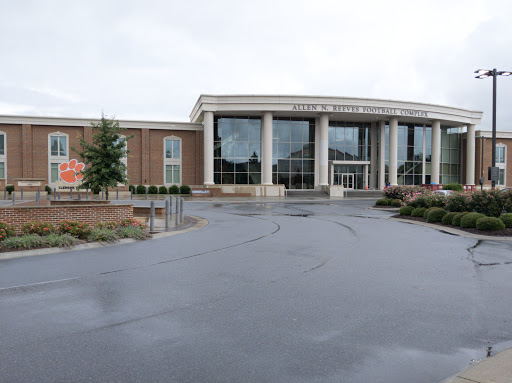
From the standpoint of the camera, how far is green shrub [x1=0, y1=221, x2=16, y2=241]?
10107 millimetres

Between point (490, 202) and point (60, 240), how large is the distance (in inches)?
594

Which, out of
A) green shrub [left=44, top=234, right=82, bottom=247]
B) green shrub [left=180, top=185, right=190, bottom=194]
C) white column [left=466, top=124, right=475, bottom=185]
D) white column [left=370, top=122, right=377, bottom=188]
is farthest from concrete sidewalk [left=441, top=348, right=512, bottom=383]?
white column [left=466, top=124, right=475, bottom=185]

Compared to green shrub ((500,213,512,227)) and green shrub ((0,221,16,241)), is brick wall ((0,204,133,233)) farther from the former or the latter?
green shrub ((500,213,512,227))

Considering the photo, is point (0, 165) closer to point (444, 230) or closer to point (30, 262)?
point (30, 262)

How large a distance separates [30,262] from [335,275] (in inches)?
248

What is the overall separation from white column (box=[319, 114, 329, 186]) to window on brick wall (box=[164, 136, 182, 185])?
16856 mm

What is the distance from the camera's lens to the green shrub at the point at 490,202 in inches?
621

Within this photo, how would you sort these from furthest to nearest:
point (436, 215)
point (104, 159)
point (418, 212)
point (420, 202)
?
point (104, 159)
point (420, 202)
point (418, 212)
point (436, 215)

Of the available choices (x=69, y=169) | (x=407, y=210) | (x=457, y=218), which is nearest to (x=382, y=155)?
(x=407, y=210)

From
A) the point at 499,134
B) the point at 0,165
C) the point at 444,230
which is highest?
the point at 499,134

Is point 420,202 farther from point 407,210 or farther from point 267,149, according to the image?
point 267,149

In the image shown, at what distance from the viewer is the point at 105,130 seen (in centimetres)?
2283

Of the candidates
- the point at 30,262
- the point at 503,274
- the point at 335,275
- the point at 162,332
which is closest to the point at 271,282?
the point at 335,275

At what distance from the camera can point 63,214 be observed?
12.1 metres
